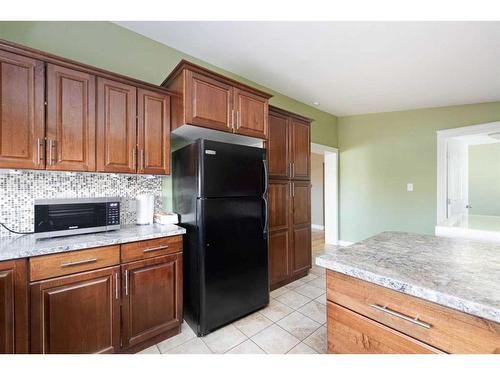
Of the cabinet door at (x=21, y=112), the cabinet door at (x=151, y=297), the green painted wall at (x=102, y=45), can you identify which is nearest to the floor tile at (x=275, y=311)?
the cabinet door at (x=151, y=297)

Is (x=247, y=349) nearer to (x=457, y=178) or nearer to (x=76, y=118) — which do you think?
(x=76, y=118)

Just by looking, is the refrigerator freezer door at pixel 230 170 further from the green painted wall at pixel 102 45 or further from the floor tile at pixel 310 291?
the floor tile at pixel 310 291

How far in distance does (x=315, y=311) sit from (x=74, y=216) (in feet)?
7.34

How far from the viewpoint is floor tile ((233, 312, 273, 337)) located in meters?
1.89

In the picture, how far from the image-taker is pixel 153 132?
1.90 metres

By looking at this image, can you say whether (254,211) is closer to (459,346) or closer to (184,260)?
(184,260)

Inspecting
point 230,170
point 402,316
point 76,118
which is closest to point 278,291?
point 230,170

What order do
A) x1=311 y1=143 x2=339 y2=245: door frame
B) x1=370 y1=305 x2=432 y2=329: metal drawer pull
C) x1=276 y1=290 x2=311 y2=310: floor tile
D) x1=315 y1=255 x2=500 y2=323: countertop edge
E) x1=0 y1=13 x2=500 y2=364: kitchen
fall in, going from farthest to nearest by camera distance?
x1=311 y1=143 x2=339 y2=245: door frame, x1=276 y1=290 x2=311 y2=310: floor tile, x1=0 y1=13 x2=500 y2=364: kitchen, x1=370 y1=305 x2=432 y2=329: metal drawer pull, x1=315 y1=255 x2=500 y2=323: countertop edge

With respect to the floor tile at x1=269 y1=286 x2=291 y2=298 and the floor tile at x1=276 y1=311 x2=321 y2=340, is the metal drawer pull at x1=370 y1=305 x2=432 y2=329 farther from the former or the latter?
the floor tile at x1=269 y1=286 x2=291 y2=298

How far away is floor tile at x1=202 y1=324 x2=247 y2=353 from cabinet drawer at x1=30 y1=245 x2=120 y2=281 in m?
0.95

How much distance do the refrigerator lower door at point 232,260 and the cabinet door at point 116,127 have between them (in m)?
0.71

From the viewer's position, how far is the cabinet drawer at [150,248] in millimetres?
1549

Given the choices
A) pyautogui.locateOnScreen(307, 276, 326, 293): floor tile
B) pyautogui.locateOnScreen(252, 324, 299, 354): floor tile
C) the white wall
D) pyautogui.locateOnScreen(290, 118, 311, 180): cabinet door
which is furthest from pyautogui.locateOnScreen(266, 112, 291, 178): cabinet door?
the white wall

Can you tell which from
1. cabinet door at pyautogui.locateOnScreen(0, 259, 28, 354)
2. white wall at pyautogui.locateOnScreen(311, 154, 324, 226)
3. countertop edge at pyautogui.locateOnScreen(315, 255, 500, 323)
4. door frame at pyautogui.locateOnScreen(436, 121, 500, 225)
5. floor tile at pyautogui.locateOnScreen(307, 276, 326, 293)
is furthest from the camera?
white wall at pyautogui.locateOnScreen(311, 154, 324, 226)
